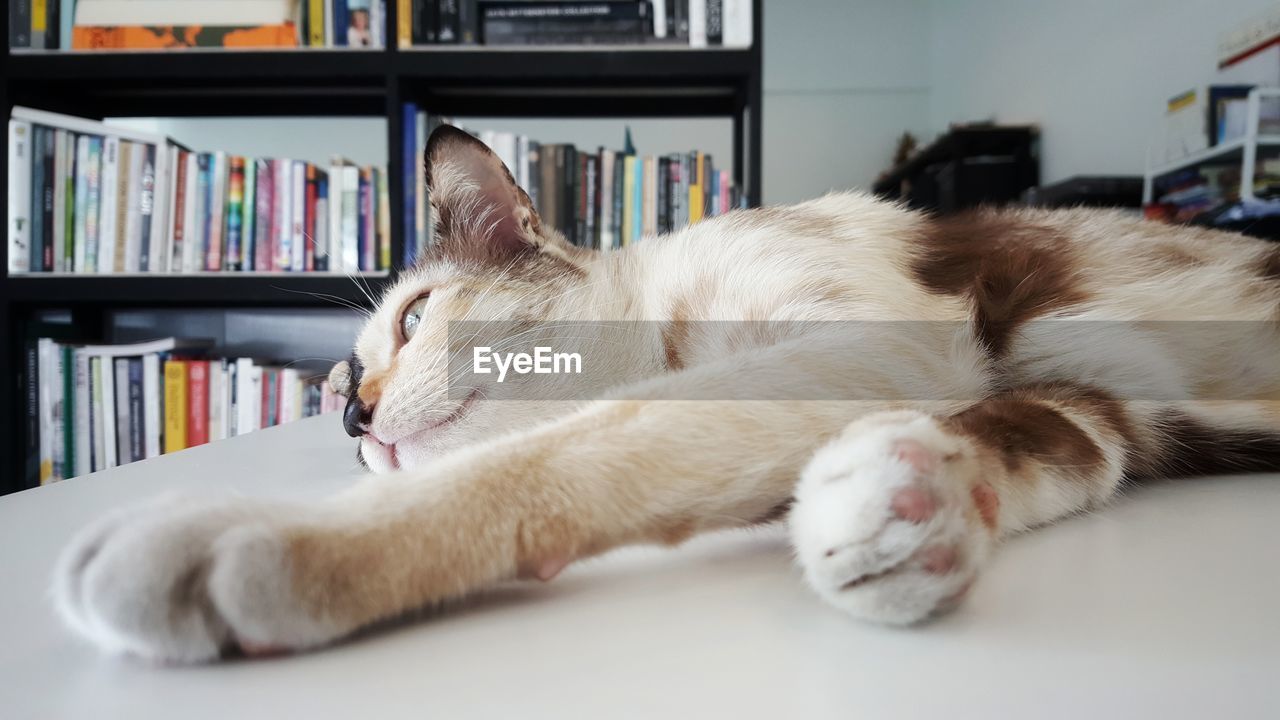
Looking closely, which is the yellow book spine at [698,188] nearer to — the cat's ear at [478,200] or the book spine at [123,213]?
the cat's ear at [478,200]

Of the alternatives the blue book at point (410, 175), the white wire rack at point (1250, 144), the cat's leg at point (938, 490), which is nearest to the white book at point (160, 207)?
the blue book at point (410, 175)

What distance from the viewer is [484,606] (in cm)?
42

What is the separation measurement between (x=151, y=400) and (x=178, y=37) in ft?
3.04

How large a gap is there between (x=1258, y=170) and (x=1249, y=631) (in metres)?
2.85

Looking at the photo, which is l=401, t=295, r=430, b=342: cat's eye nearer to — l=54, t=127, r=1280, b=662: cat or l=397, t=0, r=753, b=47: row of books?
l=54, t=127, r=1280, b=662: cat

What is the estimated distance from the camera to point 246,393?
77.9 inches

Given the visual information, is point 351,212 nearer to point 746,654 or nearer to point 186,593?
point 186,593

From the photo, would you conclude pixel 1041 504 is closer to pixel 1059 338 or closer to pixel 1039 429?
pixel 1039 429

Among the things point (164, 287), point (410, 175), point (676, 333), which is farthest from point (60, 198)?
point (676, 333)

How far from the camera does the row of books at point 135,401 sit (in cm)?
192

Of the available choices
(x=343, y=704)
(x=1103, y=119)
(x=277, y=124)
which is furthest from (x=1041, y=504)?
(x=1103, y=119)

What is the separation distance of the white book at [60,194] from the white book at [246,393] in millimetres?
489

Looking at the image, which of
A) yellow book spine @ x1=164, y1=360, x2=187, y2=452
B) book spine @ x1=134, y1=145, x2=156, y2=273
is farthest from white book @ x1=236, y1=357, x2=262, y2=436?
book spine @ x1=134, y1=145, x2=156, y2=273

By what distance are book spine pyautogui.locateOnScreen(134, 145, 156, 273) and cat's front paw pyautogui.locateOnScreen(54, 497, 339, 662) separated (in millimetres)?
1868
